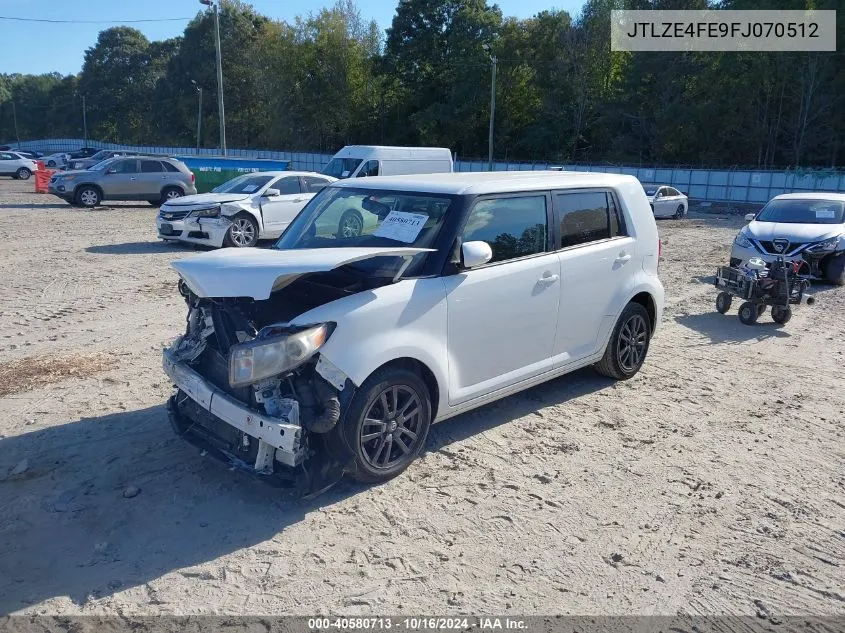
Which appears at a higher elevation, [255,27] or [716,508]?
[255,27]

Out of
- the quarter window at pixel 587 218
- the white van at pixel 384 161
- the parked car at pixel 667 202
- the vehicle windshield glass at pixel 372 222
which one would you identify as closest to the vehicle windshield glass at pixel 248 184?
the white van at pixel 384 161

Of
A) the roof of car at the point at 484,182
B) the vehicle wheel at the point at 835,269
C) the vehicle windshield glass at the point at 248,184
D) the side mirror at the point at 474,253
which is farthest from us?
the vehicle windshield glass at the point at 248,184

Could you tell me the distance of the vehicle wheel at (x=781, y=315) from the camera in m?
8.90

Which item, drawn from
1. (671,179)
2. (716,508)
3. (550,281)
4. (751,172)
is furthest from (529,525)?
(671,179)

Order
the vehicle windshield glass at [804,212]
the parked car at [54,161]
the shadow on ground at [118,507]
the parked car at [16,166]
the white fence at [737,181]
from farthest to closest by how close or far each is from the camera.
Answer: the parked car at [54,161], the parked car at [16,166], the white fence at [737,181], the vehicle windshield glass at [804,212], the shadow on ground at [118,507]

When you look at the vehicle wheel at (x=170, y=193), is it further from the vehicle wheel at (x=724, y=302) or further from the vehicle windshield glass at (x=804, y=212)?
the vehicle wheel at (x=724, y=302)

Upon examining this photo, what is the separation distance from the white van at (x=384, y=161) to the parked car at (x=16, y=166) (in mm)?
25487

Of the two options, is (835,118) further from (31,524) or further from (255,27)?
(255,27)

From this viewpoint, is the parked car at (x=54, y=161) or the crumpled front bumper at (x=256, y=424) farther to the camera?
the parked car at (x=54, y=161)

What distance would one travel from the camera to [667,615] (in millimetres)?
3191

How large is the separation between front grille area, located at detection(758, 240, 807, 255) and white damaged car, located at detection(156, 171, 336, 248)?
26.1 feet

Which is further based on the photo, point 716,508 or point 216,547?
point 716,508

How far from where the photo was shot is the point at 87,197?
69.7 ft

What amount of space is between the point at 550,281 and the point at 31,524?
3.76 m
